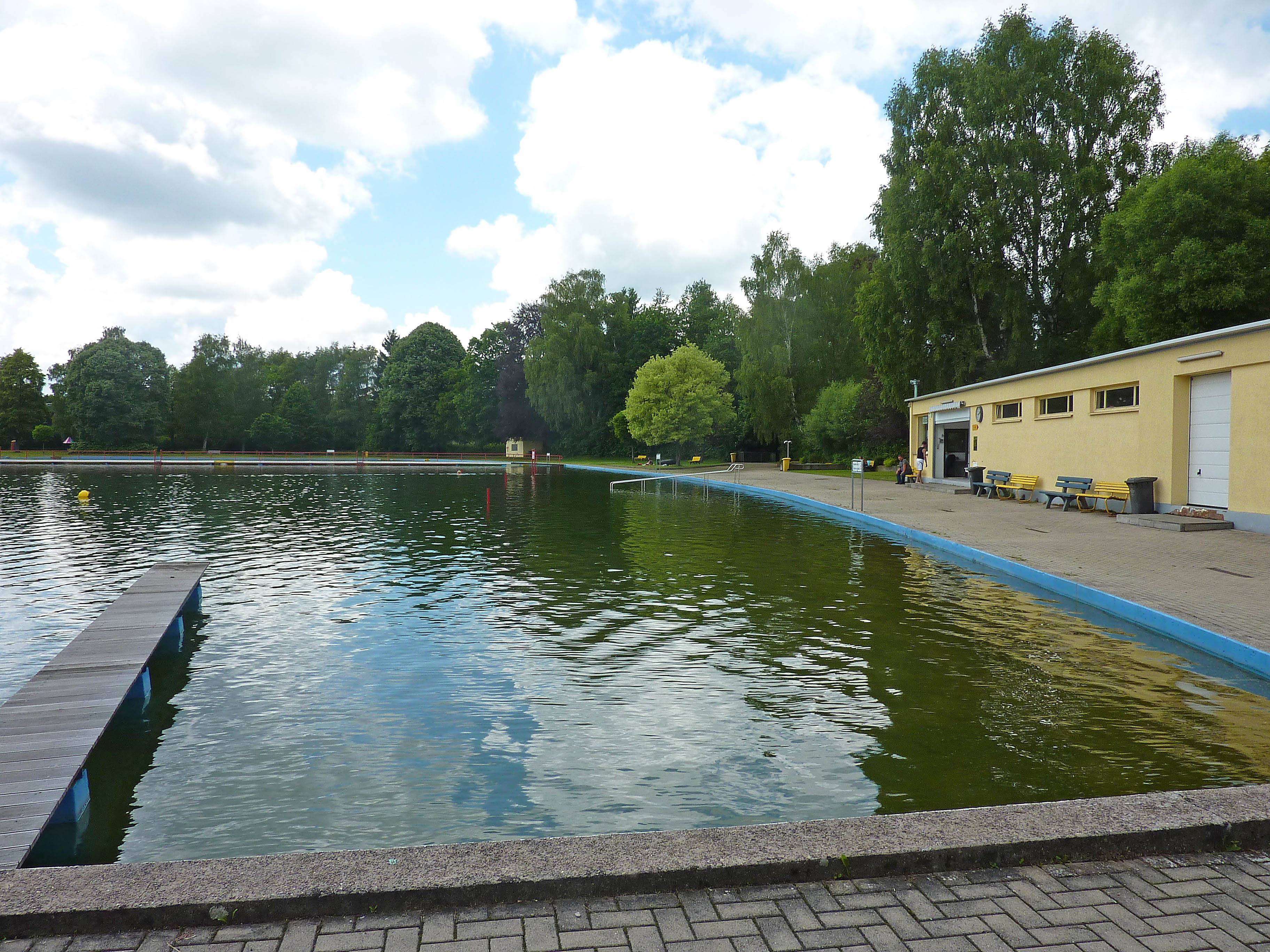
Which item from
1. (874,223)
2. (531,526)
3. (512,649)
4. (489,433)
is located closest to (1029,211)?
(874,223)

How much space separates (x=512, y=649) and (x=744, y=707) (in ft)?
8.59

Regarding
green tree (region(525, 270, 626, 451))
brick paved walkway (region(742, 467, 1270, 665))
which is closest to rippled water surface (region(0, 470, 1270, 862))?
brick paved walkway (region(742, 467, 1270, 665))

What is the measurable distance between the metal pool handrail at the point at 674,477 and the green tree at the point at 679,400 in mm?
6412

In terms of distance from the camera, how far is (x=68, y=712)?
5.40m

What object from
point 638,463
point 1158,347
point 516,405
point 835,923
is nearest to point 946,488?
point 1158,347

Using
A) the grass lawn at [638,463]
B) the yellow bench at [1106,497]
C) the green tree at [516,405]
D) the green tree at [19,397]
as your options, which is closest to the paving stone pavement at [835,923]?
the yellow bench at [1106,497]

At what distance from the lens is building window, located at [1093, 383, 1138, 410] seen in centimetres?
1822

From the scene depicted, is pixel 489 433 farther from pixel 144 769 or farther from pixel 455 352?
pixel 144 769

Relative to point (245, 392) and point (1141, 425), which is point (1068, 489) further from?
point (245, 392)

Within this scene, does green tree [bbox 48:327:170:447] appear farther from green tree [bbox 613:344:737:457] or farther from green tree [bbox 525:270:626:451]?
green tree [bbox 613:344:737:457]

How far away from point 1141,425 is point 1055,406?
4.01 meters

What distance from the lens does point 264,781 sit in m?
4.95

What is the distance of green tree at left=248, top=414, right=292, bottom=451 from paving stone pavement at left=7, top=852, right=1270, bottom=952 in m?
83.4

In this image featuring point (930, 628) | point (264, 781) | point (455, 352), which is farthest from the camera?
point (455, 352)
